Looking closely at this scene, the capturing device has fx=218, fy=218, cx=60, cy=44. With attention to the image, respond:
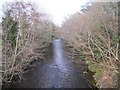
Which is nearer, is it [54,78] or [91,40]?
[91,40]

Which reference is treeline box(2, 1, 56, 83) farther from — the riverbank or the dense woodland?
the riverbank

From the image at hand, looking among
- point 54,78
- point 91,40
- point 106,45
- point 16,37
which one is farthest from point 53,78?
point 106,45

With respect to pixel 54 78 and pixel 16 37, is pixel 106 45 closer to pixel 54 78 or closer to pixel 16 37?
pixel 54 78

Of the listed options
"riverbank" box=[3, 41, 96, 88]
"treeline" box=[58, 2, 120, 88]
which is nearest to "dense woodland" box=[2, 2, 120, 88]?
"treeline" box=[58, 2, 120, 88]

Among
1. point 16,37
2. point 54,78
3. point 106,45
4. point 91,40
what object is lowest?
point 54,78

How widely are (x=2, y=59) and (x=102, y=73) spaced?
16.9 ft

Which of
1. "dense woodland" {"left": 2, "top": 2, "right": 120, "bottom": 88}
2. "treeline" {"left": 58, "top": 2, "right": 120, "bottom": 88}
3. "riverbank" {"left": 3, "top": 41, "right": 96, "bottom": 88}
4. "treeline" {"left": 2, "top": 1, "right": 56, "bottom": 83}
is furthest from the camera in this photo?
"treeline" {"left": 2, "top": 1, "right": 56, "bottom": 83}

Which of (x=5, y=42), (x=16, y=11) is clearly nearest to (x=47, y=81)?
(x=5, y=42)

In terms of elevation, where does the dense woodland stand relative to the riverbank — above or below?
above

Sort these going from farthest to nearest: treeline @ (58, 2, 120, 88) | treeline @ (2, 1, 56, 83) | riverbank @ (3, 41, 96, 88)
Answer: treeline @ (2, 1, 56, 83), riverbank @ (3, 41, 96, 88), treeline @ (58, 2, 120, 88)

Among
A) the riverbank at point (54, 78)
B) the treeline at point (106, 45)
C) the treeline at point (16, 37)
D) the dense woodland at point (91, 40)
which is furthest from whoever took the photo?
the treeline at point (16, 37)

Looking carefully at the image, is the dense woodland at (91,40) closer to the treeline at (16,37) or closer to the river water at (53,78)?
the treeline at (16,37)

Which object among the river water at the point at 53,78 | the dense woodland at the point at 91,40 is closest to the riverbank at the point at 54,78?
the river water at the point at 53,78

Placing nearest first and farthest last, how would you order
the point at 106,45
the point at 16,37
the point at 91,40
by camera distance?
the point at 106,45 → the point at 91,40 → the point at 16,37
